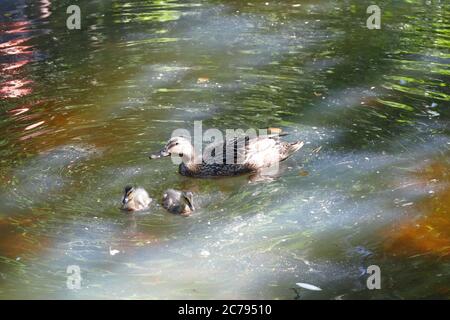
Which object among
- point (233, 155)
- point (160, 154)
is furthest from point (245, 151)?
point (160, 154)

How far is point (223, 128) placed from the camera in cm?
859

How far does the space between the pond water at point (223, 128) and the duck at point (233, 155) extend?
4.9 inches

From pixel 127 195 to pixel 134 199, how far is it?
74mm

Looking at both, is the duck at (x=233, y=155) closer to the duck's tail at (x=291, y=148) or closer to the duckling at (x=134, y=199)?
the duck's tail at (x=291, y=148)

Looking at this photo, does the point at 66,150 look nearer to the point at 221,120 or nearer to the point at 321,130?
the point at 221,120

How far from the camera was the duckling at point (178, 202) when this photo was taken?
21.8 ft

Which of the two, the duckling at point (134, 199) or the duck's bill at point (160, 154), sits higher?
the duck's bill at point (160, 154)

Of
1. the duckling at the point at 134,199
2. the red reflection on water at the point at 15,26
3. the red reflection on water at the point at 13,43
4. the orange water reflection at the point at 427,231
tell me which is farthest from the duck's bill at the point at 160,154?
the red reflection on water at the point at 15,26

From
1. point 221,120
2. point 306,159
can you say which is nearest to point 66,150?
point 221,120

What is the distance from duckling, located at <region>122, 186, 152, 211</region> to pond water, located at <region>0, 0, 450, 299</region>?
0.30 ft

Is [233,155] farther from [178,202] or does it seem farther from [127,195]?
[127,195]

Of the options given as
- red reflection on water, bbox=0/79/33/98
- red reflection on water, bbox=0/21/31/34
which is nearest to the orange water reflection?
red reflection on water, bbox=0/79/33/98

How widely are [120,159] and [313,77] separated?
3.26 m

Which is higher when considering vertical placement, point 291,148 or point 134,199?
point 291,148
